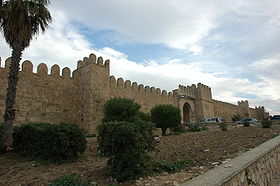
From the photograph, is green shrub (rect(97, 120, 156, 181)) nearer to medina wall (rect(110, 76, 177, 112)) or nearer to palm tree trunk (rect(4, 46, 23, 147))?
palm tree trunk (rect(4, 46, 23, 147))

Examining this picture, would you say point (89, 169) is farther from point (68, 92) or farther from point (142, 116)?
point (68, 92)

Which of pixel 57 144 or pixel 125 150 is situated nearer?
pixel 125 150

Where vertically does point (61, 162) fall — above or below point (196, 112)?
below

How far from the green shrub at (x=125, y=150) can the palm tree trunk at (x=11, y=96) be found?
4.70 metres

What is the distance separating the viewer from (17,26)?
7.99m

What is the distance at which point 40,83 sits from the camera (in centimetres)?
1289

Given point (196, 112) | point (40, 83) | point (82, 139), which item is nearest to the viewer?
point (82, 139)

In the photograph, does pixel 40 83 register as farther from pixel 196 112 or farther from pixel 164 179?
pixel 196 112

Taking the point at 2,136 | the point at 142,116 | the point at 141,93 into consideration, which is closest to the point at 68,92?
the point at 142,116

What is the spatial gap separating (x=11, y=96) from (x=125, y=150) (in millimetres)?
5770

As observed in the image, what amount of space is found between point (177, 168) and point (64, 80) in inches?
447

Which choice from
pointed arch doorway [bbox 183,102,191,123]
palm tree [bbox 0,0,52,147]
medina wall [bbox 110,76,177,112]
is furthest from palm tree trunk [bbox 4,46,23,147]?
pointed arch doorway [bbox 183,102,191,123]

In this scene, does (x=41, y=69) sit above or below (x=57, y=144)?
above

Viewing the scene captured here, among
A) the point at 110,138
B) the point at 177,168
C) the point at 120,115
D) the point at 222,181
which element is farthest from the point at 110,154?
the point at 120,115
